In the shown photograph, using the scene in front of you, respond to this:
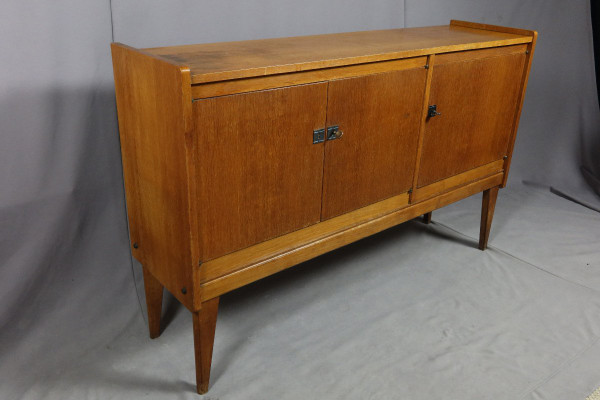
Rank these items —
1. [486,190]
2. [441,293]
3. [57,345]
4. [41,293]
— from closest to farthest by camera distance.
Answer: [57,345]
[41,293]
[441,293]
[486,190]

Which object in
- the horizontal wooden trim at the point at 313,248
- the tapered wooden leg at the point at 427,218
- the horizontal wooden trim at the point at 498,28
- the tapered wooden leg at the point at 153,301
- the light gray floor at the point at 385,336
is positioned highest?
the horizontal wooden trim at the point at 498,28

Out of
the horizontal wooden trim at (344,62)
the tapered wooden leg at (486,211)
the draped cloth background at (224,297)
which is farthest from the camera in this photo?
the tapered wooden leg at (486,211)

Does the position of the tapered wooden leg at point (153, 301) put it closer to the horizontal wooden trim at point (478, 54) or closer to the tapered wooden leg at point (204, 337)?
the tapered wooden leg at point (204, 337)

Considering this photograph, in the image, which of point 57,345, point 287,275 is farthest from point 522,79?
point 57,345

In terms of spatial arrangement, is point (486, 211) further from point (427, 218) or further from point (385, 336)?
point (385, 336)

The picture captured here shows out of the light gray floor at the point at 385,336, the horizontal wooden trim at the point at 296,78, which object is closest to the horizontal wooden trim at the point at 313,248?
the light gray floor at the point at 385,336

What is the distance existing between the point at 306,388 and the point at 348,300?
1.70 feet

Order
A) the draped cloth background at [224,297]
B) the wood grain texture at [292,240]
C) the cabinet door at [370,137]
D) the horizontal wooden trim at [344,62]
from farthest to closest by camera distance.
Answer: the draped cloth background at [224,297] → the cabinet door at [370,137] → the wood grain texture at [292,240] → the horizontal wooden trim at [344,62]

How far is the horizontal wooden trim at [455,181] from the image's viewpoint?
2115 mm

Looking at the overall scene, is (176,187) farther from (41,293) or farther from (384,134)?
(41,293)

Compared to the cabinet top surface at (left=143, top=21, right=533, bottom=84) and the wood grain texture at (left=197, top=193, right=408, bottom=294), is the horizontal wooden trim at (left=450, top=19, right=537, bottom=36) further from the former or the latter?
the wood grain texture at (left=197, top=193, right=408, bottom=294)

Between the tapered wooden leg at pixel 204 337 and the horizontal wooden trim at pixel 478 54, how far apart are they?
1.09 meters

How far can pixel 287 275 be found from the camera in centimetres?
234

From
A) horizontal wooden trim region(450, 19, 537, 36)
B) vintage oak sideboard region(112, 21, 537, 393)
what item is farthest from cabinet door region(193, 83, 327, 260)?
horizontal wooden trim region(450, 19, 537, 36)
